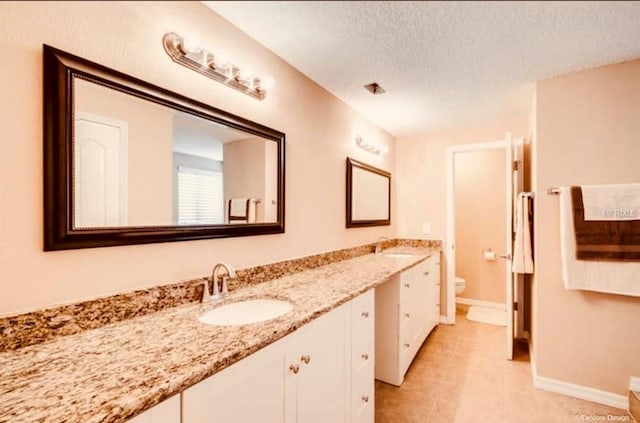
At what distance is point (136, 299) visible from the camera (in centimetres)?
105

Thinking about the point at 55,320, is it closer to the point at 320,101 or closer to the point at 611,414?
the point at 320,101

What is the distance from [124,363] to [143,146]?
71cm

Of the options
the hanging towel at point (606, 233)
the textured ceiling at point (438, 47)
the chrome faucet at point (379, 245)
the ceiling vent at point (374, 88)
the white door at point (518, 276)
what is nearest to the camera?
the textured ceiling at point (438, 47)

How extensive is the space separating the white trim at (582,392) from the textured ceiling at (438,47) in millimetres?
1969

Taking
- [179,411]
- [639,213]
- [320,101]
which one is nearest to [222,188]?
[179,411]

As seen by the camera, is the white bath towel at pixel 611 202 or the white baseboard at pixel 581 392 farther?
the white baseboard at pixel 581 392

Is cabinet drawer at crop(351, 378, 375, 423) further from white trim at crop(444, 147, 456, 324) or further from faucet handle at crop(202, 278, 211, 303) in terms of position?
white trim at crop(444, 147, 456, 324)

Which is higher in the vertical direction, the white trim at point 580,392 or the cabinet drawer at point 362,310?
the cabinet drawer at point 362,310

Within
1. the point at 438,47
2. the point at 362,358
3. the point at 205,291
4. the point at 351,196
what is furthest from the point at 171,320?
the point at 351,196

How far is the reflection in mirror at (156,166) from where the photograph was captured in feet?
3.07

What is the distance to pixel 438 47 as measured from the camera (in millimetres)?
1233

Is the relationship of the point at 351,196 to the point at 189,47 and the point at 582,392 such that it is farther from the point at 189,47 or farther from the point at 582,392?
the point at 582,392

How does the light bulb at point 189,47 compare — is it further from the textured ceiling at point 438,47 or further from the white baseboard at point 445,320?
the white baseboard at point 445,320

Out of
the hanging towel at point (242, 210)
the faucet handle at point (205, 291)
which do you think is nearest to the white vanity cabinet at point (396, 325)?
the hanging towel at point (242, 210)
